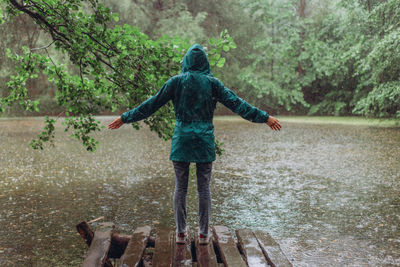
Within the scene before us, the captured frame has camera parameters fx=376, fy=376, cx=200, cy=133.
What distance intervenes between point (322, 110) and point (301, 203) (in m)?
27.1

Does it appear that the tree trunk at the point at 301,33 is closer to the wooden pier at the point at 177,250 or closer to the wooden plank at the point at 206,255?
the wooden pier at the point at 177,250

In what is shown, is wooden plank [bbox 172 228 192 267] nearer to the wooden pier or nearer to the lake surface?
the wooden pier

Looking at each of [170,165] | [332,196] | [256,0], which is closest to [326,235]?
[332,196]

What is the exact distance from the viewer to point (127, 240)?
11.6 feet

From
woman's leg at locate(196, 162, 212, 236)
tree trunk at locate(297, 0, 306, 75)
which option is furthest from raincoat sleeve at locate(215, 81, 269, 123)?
tree trunk at locate(297, 0, 306, 75)

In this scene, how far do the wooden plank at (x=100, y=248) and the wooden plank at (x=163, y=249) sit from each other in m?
0.43

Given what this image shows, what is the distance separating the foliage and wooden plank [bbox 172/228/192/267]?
2.13m

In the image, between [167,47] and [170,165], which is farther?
[170,165]

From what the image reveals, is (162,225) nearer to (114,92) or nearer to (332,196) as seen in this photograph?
(114,92)

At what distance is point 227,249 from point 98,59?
3072 mm

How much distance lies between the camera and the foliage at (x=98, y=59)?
187 inches

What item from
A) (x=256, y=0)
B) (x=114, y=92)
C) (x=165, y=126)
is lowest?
(x=165, y=126)

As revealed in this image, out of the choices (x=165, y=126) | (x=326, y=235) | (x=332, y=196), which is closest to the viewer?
(x=326, y=235)

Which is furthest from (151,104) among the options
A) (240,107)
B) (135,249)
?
(135,249)
